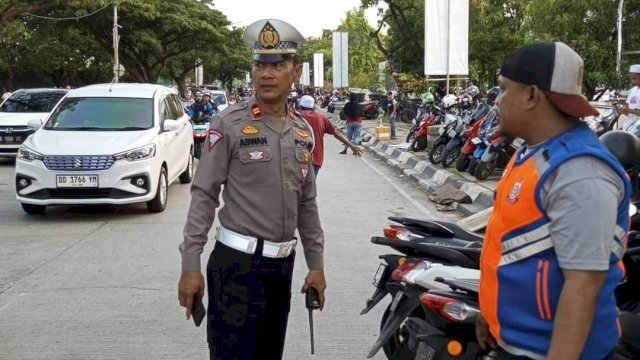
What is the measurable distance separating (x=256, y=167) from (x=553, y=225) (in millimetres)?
1295

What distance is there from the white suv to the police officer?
5931mm

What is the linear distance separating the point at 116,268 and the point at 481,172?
670 cm

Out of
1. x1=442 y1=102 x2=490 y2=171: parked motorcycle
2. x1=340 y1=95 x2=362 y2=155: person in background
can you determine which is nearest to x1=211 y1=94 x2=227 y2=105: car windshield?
x1=340 y1=95 x2=362 y2=155: person in background

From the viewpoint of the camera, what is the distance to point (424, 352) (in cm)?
270

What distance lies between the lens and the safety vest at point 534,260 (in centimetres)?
178

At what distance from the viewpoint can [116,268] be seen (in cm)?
634

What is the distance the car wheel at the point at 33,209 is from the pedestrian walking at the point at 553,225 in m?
7.93

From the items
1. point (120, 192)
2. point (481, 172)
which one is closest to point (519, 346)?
point (120, 192)

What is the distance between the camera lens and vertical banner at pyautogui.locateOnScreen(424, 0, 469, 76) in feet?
53.6

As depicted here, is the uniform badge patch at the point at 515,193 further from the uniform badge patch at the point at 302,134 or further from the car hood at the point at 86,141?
the car hood at the point at 86,141

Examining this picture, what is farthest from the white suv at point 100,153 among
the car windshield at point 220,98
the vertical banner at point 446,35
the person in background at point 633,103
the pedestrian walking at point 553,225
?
the car windshield at point 220,98

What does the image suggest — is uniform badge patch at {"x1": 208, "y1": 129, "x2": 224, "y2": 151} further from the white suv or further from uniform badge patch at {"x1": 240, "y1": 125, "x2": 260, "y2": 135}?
the white suv

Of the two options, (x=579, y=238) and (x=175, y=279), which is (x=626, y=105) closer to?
(x=175, y=279)

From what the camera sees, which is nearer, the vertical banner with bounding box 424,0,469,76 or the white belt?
the white belt
